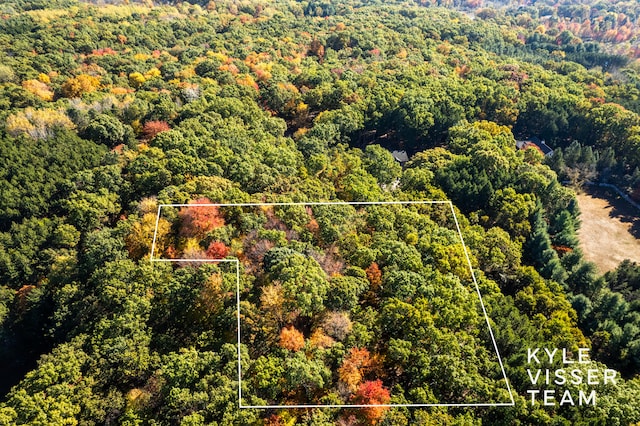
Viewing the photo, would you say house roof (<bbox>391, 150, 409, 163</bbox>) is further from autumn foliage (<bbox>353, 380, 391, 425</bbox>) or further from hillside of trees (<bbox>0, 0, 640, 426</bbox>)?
autumn foliage (<bbox>353, 380, 391, 425</bbox>)

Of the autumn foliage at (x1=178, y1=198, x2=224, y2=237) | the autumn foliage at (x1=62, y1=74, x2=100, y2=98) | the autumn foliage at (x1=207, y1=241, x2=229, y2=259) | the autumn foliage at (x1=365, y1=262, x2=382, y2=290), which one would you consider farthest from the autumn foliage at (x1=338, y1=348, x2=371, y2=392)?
the autumn foliage at (x1=62, y1=74, x2=100, y2=98)

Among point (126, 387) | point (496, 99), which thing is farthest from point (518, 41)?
point (126, 387)

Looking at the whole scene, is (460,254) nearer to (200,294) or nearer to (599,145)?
(200,294)

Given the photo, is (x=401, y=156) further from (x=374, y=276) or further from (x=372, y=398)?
(x=372, y=398)

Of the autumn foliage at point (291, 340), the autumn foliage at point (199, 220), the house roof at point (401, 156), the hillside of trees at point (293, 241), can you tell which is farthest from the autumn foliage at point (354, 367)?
the house roof at point (401, 156)

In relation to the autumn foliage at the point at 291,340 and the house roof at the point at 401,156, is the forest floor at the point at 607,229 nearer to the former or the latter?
the house roof at the point at 401,156

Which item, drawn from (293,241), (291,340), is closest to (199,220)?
(293,241)
